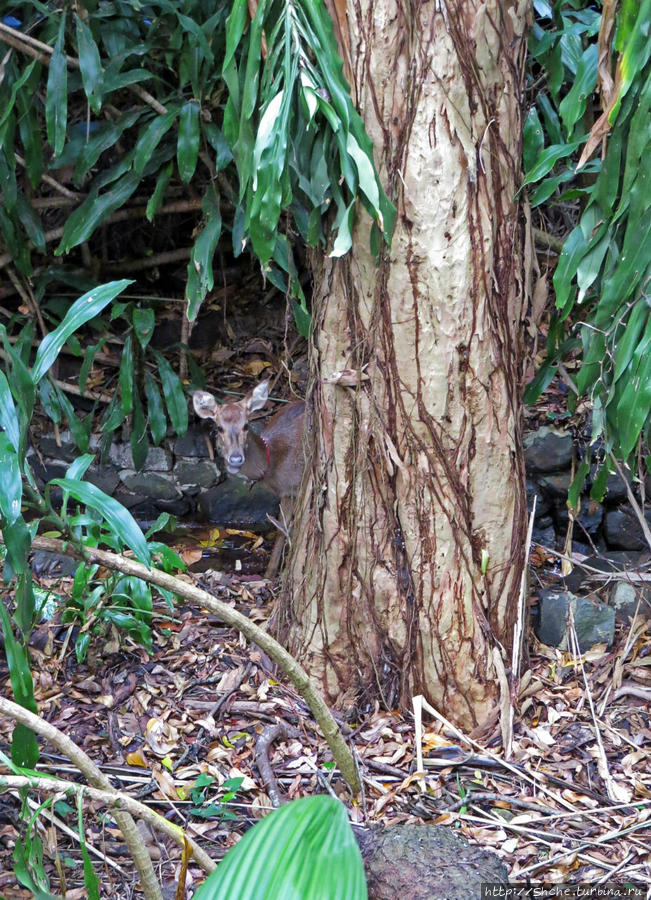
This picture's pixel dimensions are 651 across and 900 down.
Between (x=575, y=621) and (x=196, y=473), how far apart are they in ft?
11.5

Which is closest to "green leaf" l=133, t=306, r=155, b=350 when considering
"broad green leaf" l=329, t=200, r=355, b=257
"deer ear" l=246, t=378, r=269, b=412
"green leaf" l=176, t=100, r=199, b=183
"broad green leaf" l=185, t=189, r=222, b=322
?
"deer ear" l=246, t=378, r=269, b=412

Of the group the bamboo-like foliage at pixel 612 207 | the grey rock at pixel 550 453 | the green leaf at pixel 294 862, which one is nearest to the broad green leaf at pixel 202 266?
the bamboo-like foliage at pixel 612 207

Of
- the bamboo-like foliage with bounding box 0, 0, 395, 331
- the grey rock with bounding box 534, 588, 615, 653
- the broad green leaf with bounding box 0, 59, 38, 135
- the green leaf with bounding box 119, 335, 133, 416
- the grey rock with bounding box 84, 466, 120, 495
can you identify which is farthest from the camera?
the grey rock with bounding box 84, 466, 120, 495

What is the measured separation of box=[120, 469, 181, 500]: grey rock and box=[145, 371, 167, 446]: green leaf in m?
0.82

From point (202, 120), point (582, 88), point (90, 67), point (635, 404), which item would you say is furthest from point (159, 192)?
point (635, 404)

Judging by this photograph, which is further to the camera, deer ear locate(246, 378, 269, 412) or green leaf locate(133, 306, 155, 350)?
deer ear locate(246, 378, 269, 412)

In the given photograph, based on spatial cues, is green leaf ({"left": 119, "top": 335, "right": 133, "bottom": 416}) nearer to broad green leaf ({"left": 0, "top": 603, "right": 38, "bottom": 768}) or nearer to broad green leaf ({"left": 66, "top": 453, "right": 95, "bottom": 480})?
broad green leaf ({"left": 66, "top": 453, "right": 95, "bottom": 480})

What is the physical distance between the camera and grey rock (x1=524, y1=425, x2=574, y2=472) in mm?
5387

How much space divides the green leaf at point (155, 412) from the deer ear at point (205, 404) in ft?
0.78

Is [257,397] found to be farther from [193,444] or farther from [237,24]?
[237,24]

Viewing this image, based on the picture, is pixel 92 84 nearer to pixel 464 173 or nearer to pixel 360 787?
pixel 464 173

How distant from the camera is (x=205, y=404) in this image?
19.4ft

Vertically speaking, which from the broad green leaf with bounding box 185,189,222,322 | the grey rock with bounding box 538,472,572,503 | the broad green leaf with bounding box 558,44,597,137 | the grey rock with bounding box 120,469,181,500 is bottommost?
the grey rock with bounding box 120,469,181,500

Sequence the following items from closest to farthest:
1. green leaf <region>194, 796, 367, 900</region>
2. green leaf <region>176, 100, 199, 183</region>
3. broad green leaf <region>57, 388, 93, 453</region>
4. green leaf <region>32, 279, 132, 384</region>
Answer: green leaf <region>194, 796, 367, 900</region> → green leaf <region>32, 279, 132, 384</region> → green leaf <region>176, 100, 199, 183</region> → broad green leaf <region>57, 388, 93, 453</region>
